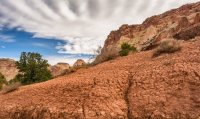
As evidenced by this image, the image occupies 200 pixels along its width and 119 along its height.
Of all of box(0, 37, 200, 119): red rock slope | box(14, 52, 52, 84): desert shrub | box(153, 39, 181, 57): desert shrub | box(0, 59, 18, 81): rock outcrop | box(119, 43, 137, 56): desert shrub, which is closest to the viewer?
box(0, 37, 200, 119): red rock slope

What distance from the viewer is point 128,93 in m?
14.0

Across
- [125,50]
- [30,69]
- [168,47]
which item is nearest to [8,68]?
[30,69]

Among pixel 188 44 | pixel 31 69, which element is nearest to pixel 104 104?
pixel 188 44

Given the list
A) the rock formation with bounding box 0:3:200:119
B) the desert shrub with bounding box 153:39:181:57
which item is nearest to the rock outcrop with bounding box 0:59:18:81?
the rock formation with bounding box 0:3:200:119

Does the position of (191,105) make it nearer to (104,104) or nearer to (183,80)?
(183,80)

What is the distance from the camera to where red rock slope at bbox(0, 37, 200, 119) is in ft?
40.7

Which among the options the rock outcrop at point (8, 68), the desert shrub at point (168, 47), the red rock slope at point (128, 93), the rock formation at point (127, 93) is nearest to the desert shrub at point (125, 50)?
the rock formation at point (127, 93)

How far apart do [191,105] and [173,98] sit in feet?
2.75

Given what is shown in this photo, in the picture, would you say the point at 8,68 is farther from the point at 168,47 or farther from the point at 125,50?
the point at 168,47

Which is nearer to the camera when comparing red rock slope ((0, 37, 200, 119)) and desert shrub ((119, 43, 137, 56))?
red rock slope ((0, 37, 200, 119))

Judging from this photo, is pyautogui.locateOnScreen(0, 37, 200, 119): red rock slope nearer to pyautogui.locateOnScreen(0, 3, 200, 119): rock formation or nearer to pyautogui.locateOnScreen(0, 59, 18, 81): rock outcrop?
pyautogui.locateOnScreen(0, 3, 200, 119): rock formation

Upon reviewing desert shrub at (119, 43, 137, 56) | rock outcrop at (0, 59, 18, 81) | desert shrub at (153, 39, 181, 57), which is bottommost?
desert shrub at (153, 39, 181, 57)

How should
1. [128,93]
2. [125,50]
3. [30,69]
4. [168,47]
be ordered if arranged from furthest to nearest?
[30,69], [125,50], [168,47], [128,93]

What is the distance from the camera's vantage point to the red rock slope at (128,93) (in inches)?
488
